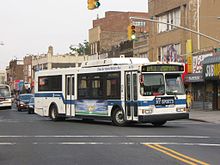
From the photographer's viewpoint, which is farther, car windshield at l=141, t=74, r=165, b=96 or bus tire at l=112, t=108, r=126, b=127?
bus tire at l=112, t=108, r=126, b=127

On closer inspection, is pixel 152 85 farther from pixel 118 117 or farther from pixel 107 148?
pixel 107 148

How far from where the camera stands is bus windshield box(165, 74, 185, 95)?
20875 mm

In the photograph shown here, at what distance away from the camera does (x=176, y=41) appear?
44.9 meters

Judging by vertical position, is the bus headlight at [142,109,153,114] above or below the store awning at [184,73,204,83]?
below

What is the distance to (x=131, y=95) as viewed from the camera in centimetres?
2066

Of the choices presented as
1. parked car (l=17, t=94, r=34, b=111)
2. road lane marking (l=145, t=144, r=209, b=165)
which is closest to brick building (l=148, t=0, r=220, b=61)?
parked car (l=17, t=94, r=34, b=111)

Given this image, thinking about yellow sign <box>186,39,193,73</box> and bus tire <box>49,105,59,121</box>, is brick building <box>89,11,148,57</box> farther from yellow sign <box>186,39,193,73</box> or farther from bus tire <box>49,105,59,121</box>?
bus tire <box>49,105,59,121</box>

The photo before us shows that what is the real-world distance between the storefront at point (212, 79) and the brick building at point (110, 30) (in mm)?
37141

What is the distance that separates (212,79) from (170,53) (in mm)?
9670

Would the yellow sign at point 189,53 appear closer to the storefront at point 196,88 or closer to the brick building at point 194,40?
the brick building at point 194,40

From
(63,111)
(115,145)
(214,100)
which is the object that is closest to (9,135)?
(115,145)

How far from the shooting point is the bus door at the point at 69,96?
81.1 ft

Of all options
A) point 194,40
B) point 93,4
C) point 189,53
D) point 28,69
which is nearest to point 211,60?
point 189,53

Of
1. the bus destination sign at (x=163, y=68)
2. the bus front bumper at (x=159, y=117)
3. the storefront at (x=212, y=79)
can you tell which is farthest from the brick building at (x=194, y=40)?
the bus front bumper at (x=159, y=117)
